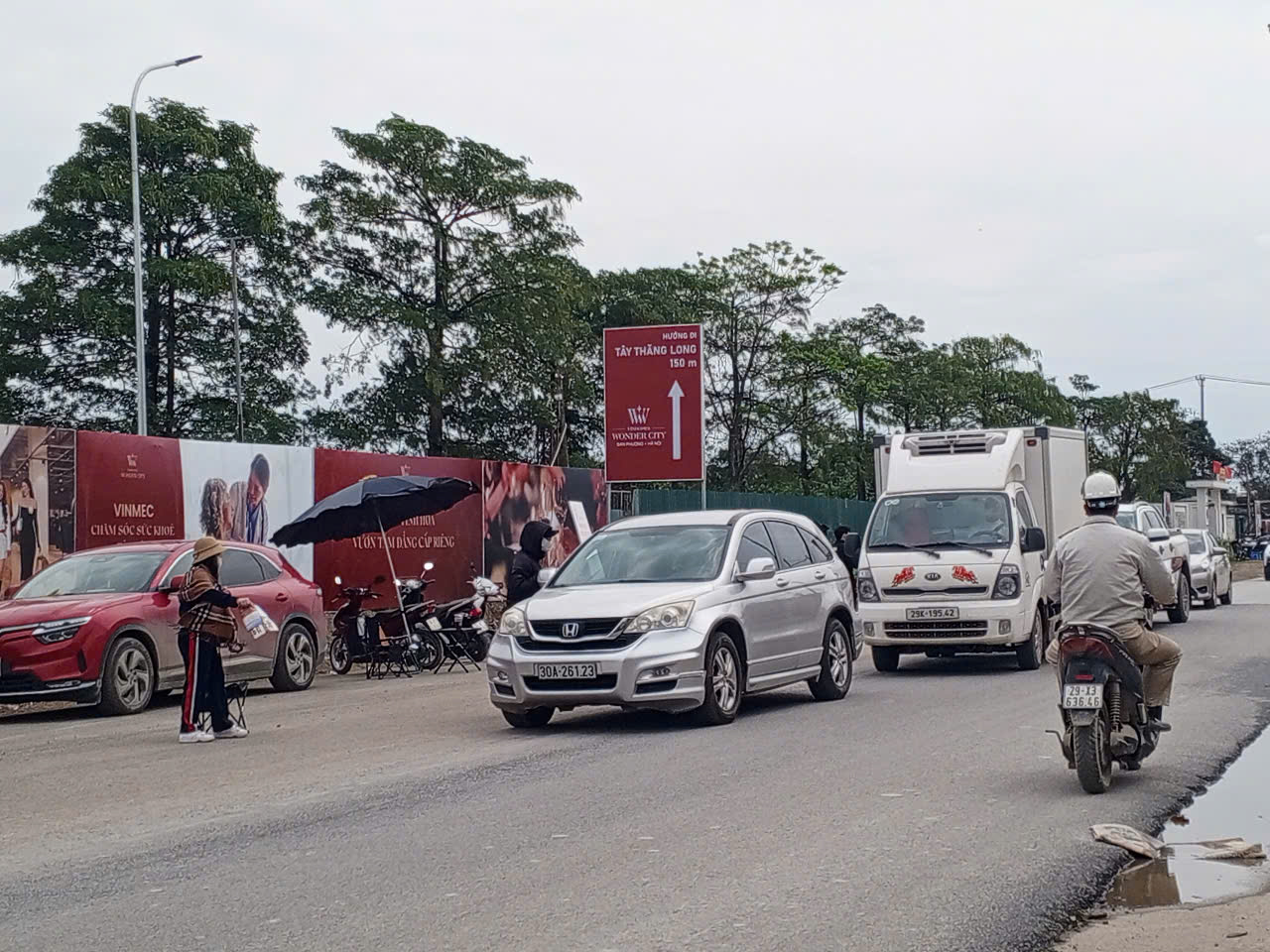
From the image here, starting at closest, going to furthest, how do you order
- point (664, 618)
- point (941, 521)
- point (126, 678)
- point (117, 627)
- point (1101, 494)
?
point (1101, 494) → point (664, 618) → point (117, 627) → point (126, 678) → point (941, 521)

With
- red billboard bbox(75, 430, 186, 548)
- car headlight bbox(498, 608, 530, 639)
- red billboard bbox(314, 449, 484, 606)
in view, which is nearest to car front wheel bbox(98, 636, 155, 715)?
red billboard bbox(75, 430, 186, 548)

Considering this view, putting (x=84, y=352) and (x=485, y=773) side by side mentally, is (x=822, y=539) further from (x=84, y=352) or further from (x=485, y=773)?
(x=84, y=352)

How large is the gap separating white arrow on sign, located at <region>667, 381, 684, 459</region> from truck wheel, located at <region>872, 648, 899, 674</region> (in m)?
10.9

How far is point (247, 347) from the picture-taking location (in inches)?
2035

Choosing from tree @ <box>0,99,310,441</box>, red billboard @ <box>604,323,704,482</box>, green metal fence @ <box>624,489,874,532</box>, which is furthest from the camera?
tree @ <box>0,99,310,441</box>

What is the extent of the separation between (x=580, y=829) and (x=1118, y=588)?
3.30m

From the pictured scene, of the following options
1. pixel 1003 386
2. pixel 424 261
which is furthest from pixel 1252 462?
pixel 424 261

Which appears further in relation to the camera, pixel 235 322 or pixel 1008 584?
pixel 235 322

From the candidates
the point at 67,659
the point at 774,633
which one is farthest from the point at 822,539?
the point at 67,659

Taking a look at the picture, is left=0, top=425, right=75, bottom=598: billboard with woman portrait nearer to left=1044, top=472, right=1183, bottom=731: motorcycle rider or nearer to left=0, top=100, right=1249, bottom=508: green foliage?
left=1044, top=472, right=1183, bottom=731: motorcycle rider

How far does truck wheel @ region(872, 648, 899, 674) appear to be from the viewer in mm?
17891

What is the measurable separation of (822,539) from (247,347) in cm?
3918

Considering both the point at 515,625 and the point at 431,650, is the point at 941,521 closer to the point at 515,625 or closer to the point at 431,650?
the point at 431,650

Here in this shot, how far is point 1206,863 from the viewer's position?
7387 millimetres
